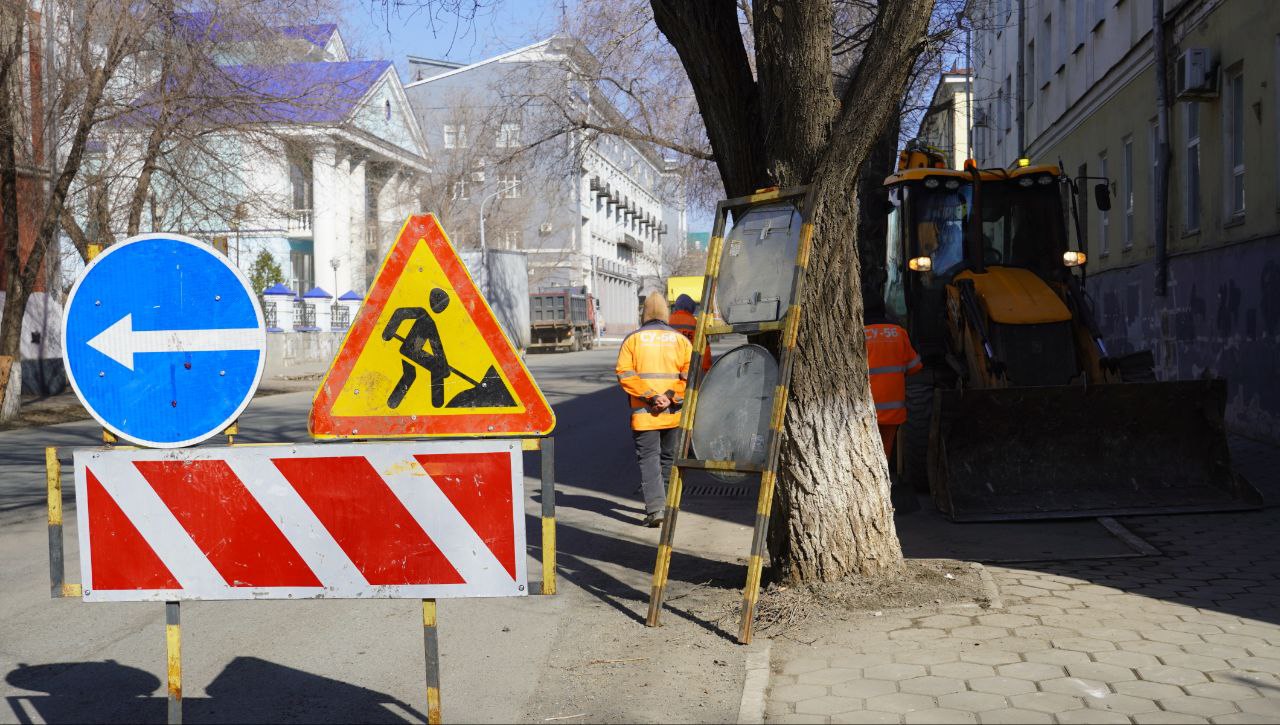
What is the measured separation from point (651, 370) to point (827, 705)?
4.90m

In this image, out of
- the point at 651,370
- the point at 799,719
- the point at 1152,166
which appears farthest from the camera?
the point at 1152,166

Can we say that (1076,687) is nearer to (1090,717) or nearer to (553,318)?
(1090,717)

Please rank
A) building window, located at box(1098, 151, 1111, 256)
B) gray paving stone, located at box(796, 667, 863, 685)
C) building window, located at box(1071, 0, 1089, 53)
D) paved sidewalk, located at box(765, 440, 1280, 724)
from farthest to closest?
building window, located at box(1071, 0, 1089, 53) < building window, located at box(1098, 151, 1111, 256) < gray paving stone, located at box(796, 667, 863, 685) < paved sidewalk, located at box(765, 440, 1280, 724)

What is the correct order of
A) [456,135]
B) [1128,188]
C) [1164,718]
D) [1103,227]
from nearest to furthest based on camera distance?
[1164,718] < [1128,188] < [1103,227] < [456,135]

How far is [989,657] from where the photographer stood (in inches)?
200

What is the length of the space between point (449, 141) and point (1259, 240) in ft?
166

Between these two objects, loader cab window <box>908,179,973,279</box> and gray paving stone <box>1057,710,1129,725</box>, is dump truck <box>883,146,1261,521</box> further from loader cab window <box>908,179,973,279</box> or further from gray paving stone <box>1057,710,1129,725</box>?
gray paving stone <box>1057,710,1129,725</box>

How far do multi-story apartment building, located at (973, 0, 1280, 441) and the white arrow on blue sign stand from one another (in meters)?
9.50

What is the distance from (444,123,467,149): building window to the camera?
55594mm

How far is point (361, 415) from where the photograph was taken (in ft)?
14.3

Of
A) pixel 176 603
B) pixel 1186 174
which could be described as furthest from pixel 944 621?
pixel 1186 174

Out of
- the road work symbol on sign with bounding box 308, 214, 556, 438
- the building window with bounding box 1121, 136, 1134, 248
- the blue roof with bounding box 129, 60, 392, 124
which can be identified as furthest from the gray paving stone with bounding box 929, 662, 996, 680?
the building window with bounding box 1121, 136, 1134, 248

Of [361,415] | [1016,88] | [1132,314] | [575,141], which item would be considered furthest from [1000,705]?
[1016,88]

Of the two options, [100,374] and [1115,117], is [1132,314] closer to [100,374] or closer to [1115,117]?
[1115,117]
